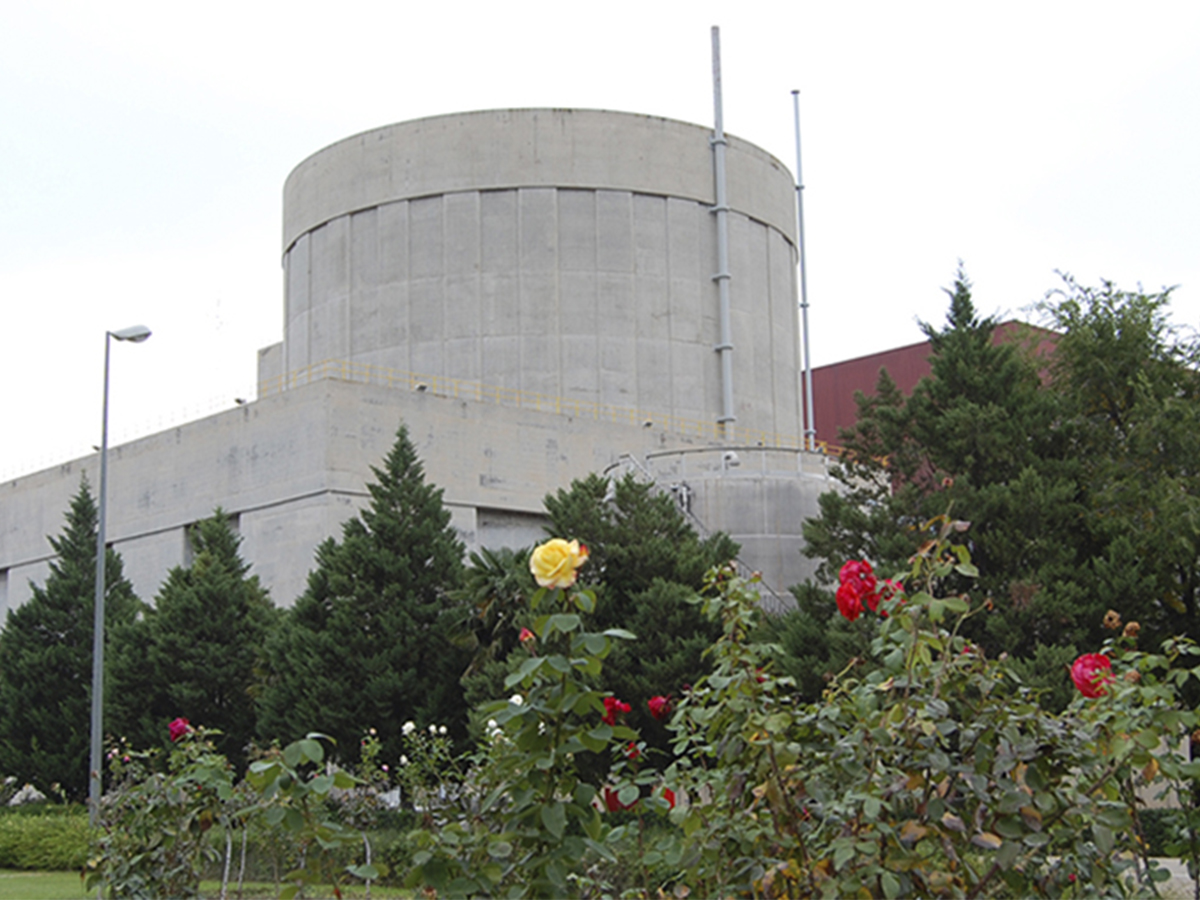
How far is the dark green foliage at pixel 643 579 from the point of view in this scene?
26.4m

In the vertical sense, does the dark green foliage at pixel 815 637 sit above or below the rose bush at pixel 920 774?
above

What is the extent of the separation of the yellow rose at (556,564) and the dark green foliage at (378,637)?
2425cm

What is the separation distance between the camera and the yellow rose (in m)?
4.71

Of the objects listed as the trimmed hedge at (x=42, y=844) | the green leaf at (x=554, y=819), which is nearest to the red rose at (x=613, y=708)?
the green leaf at (x=554, y=819)

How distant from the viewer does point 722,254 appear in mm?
51562

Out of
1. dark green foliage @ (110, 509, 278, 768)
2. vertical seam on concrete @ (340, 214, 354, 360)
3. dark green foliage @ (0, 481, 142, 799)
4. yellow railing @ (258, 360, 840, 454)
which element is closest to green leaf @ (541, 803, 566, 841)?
dark green foliage @ (110, 509, 278, 768)

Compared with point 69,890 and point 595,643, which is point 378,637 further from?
point 595,643

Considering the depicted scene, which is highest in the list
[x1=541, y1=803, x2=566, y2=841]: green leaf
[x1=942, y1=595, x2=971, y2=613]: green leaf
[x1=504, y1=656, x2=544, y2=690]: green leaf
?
[x1=942, y1=595, x2=971, y2=613]: green leaf

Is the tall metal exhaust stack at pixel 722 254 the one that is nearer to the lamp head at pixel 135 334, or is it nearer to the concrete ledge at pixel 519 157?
the concrete ledge at pixel 519 157

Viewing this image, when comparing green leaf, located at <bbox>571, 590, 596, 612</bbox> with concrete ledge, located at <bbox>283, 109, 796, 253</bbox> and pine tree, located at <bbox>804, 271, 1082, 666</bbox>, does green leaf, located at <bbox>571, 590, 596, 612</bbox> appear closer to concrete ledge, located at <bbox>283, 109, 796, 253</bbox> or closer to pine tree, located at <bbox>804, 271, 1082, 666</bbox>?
pine tree, located at <bbox>804, 271, 1082, 666</bbox>

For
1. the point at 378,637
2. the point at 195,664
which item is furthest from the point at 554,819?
the point at 195,664

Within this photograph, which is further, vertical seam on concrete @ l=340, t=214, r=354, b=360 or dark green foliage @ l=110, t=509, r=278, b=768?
vertical seam on concrete @ l=340, t=214, r=354, b=360

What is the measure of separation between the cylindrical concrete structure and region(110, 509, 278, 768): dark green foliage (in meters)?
16.7

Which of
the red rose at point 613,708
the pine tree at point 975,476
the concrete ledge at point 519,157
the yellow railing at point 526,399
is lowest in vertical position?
the red rose at point 613,708
